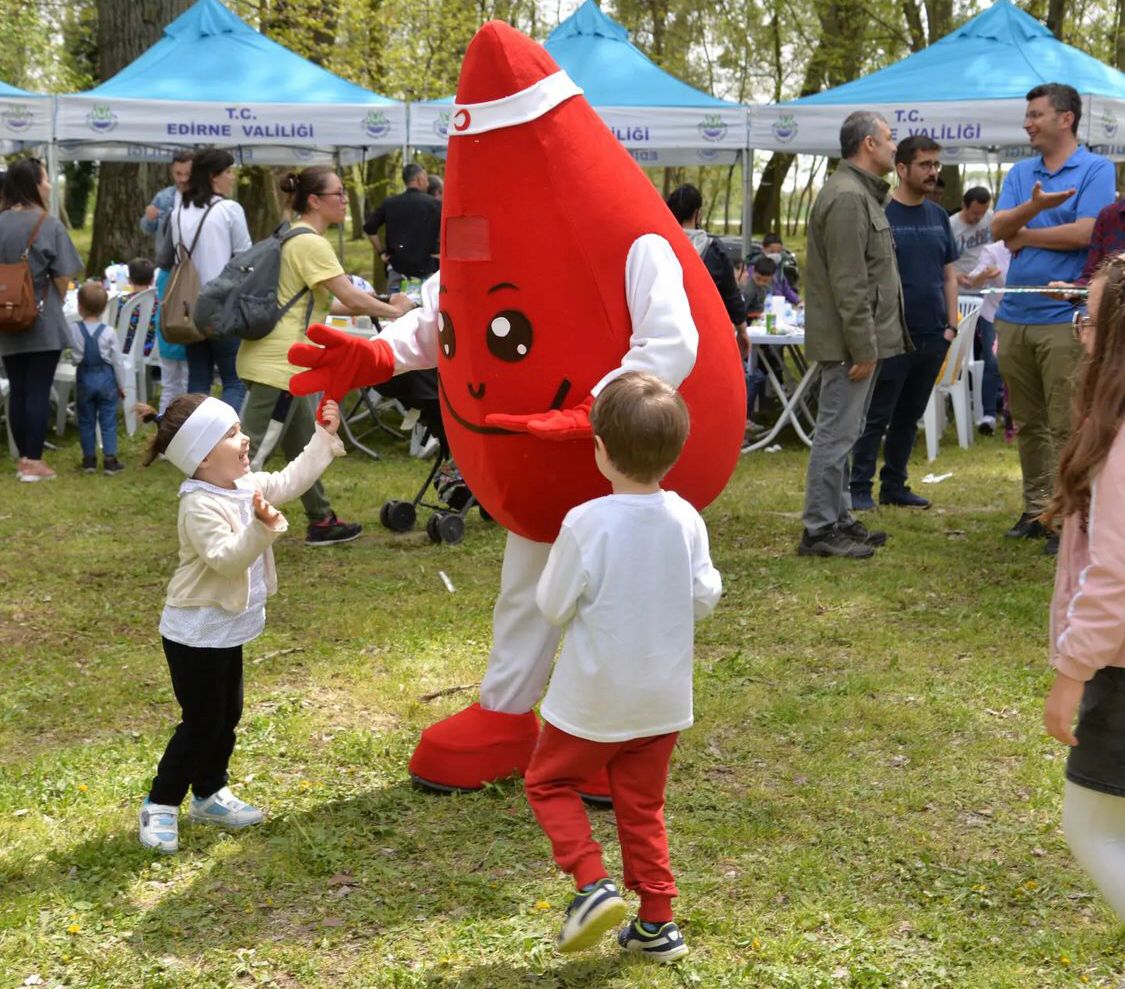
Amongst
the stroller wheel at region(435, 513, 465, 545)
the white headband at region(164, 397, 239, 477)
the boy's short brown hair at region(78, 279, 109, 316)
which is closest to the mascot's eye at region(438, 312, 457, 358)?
the white headband at region(164, 397, 239, 477)

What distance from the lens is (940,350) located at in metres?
8.08

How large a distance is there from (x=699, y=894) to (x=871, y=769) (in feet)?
3.49

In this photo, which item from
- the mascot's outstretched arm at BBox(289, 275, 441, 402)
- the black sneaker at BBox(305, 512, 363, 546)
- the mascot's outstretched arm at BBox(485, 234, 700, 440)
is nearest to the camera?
the mascot's outstretched arm at BBox(485, 234, 700, 440)

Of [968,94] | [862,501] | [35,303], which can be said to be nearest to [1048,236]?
[862,501]

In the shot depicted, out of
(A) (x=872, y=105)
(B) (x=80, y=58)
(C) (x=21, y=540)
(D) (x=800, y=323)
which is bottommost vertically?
(C) (x=21, y=540)

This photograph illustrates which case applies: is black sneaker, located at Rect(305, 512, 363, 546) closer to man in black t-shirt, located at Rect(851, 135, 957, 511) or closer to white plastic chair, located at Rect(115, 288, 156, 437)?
man in black t-shirt, located at Rect(851, 135, 957, 511)

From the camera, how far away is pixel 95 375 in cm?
931

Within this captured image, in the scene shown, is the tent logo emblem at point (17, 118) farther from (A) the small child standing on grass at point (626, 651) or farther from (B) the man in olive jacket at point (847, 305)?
(A) the small child standing on grass at point (626, 651)

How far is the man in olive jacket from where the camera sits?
6.73m

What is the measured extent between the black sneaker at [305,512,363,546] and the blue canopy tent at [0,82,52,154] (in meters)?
6.22

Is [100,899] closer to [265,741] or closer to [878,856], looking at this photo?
[265,741]

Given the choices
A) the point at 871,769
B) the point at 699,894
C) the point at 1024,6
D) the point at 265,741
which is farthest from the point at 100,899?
the point at 1024,6

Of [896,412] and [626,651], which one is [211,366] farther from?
[626,651]

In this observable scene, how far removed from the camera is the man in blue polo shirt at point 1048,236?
6.64m
